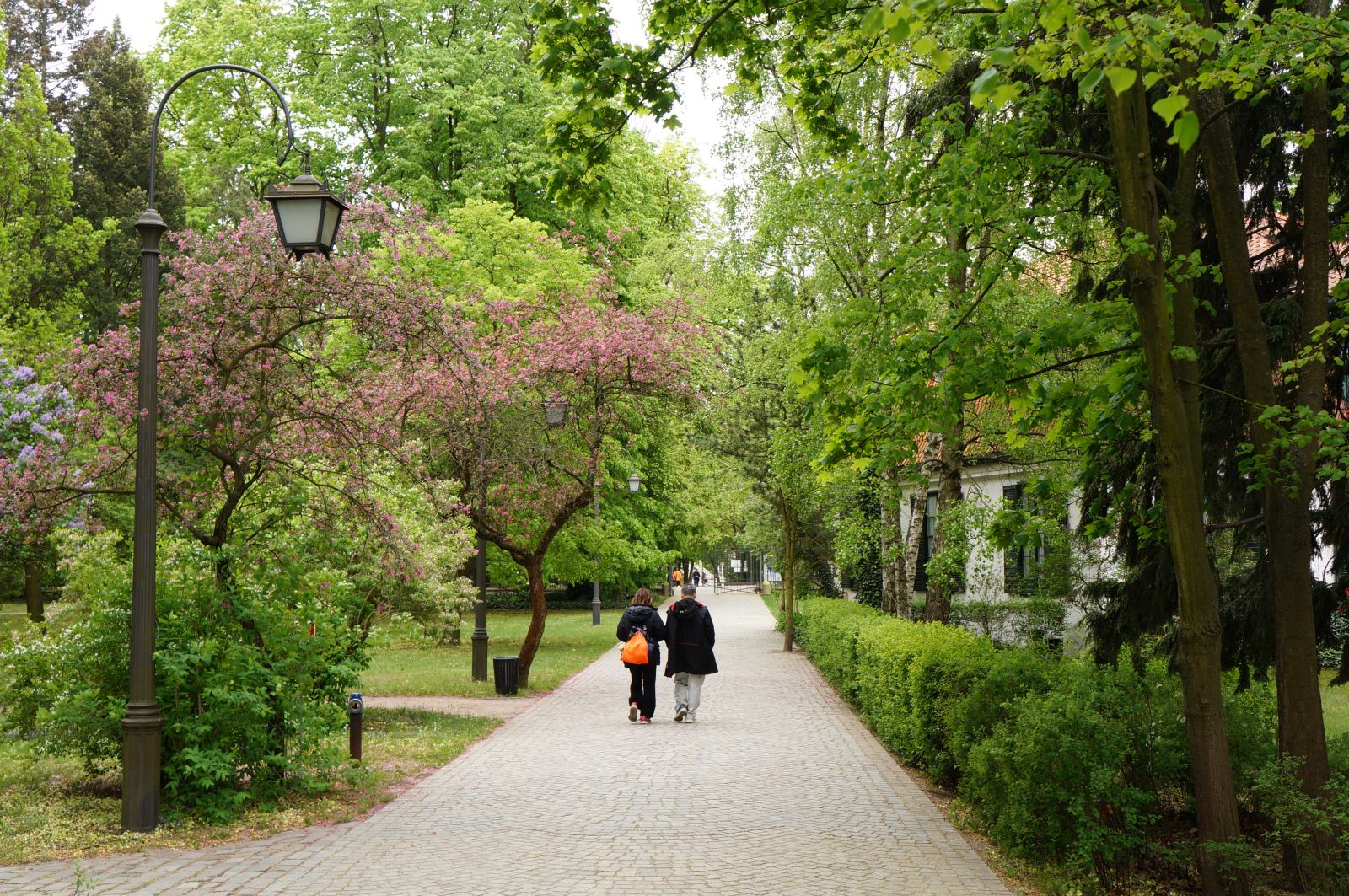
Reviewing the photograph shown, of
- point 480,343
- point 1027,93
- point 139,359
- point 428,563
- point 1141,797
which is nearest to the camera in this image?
point 1141,797

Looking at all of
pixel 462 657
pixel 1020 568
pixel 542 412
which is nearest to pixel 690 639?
pixel 542 412

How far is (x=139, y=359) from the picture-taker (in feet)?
31.1

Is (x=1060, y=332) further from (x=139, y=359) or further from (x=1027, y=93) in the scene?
(x=139, y=359)

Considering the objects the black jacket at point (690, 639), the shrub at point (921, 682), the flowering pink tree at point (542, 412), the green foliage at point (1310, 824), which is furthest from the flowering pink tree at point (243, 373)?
the green foliage at point (1310, 824)

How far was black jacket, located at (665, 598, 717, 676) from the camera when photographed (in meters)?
15.9

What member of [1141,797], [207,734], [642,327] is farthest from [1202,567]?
[642,327]

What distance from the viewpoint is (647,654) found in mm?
15594

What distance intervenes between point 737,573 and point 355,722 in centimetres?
9673

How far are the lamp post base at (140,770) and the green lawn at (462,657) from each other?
3.11m

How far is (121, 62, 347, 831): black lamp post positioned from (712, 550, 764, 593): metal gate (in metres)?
79.4

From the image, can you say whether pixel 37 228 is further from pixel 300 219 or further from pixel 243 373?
pixel 300 219

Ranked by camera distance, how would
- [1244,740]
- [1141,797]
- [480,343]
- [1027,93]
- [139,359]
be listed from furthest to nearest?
[480,343]
[1027,93]
[139,359]
[1244,740]
[1141,797]

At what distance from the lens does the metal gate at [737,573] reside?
93375 millimetres

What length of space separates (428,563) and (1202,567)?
8.71 metres
